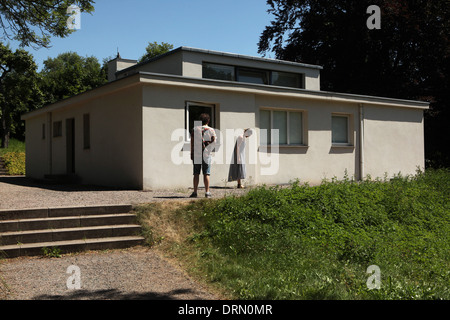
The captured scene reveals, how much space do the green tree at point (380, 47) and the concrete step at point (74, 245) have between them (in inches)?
831

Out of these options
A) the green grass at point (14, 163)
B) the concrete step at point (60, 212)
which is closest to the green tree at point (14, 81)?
the green grass at point (14, 163)

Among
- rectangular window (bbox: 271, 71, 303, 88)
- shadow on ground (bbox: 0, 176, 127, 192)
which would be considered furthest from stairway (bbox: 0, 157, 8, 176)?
rectangular window (bbox: 271, 71, 303, 88)

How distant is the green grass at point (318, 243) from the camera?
5.71 m

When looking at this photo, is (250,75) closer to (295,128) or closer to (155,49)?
(295,128)

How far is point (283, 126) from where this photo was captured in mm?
16047

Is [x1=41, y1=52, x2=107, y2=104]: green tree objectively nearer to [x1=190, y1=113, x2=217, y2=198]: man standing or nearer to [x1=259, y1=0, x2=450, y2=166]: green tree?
[x1=259, y1=0, x2=450, y2=166]: green tree

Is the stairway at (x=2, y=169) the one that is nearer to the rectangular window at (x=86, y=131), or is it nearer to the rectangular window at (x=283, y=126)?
the rectangular window at (x=86, y=131)

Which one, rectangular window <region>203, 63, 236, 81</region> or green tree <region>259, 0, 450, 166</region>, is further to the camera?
green tree <region>259, 0, 450, 166</region>

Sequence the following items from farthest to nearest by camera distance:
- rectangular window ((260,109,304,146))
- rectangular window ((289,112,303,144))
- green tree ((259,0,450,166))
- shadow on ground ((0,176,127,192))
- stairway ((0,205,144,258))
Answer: green tree ((259,0,450,166))
rectangular window ((289,112,303,144))
rectangular window ((260,109,304,146))
shadow on ground ((0,176,127,192))
stairway ((0,205,144,258))

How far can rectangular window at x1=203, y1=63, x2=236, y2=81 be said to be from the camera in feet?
53.8

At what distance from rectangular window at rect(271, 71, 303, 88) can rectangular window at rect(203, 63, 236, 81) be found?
2101mm

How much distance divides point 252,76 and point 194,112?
4347mm

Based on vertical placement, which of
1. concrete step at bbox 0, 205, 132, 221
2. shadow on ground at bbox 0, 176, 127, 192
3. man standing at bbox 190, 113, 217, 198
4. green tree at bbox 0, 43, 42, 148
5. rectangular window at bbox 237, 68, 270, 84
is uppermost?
green tree at bbox 0, 43, 42, 148

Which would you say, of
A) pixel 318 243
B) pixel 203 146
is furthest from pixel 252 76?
pixel 318 243
